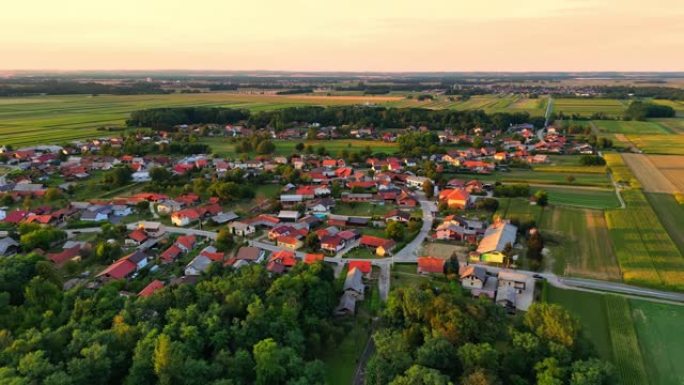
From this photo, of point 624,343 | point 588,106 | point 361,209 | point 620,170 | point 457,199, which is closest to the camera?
point 624,343

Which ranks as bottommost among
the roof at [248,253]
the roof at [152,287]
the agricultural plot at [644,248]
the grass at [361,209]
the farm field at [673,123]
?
the grass at [361,209]

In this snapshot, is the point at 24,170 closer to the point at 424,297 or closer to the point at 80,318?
the point at 80,318

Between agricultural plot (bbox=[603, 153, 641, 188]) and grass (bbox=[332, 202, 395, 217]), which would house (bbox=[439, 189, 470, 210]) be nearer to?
grass (bbox=[332, 202, 395, 217])

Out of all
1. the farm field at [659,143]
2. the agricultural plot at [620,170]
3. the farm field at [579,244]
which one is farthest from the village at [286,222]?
the farm field at [659,143]

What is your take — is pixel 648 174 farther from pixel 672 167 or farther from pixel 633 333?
pixel 633 333

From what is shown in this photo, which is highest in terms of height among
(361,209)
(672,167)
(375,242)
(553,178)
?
(375,242)

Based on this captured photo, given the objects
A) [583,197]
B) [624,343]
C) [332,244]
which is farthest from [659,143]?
[332,244]

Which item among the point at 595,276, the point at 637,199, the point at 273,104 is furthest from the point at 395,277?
the point at 273,104

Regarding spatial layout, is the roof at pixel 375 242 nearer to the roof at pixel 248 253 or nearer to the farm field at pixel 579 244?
the roof at pixel 248 253
